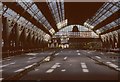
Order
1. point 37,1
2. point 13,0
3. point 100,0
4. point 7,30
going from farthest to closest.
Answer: point 7,30 < point 100,0 < point 37,1 < point 13,0

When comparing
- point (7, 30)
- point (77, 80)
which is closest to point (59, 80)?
point (77, 80)

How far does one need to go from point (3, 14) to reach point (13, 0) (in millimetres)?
9673

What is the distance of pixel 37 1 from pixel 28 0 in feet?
17.1

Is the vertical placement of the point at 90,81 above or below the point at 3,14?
below

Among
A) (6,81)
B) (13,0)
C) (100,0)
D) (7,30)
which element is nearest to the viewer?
(6,81)

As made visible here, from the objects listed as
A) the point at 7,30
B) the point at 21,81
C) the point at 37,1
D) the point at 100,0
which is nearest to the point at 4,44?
the point at 7,30

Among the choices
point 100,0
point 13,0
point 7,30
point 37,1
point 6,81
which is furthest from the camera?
point 7,30

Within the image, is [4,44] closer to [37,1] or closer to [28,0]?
[28,0]

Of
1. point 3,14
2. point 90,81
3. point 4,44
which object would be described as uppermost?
point 3,14

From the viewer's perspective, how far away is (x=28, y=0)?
4431 cm

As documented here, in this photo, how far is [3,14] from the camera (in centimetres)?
4541

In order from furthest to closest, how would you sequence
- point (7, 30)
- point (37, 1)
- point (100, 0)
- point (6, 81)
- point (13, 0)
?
1. point (7, 30)
2. point (100, 0)
3. point (37, 1)
4. point (13, 0)
5. point (6, 81)

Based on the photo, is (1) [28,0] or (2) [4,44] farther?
(2) [4,44]

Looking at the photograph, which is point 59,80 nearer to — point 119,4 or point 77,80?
point 77,80
